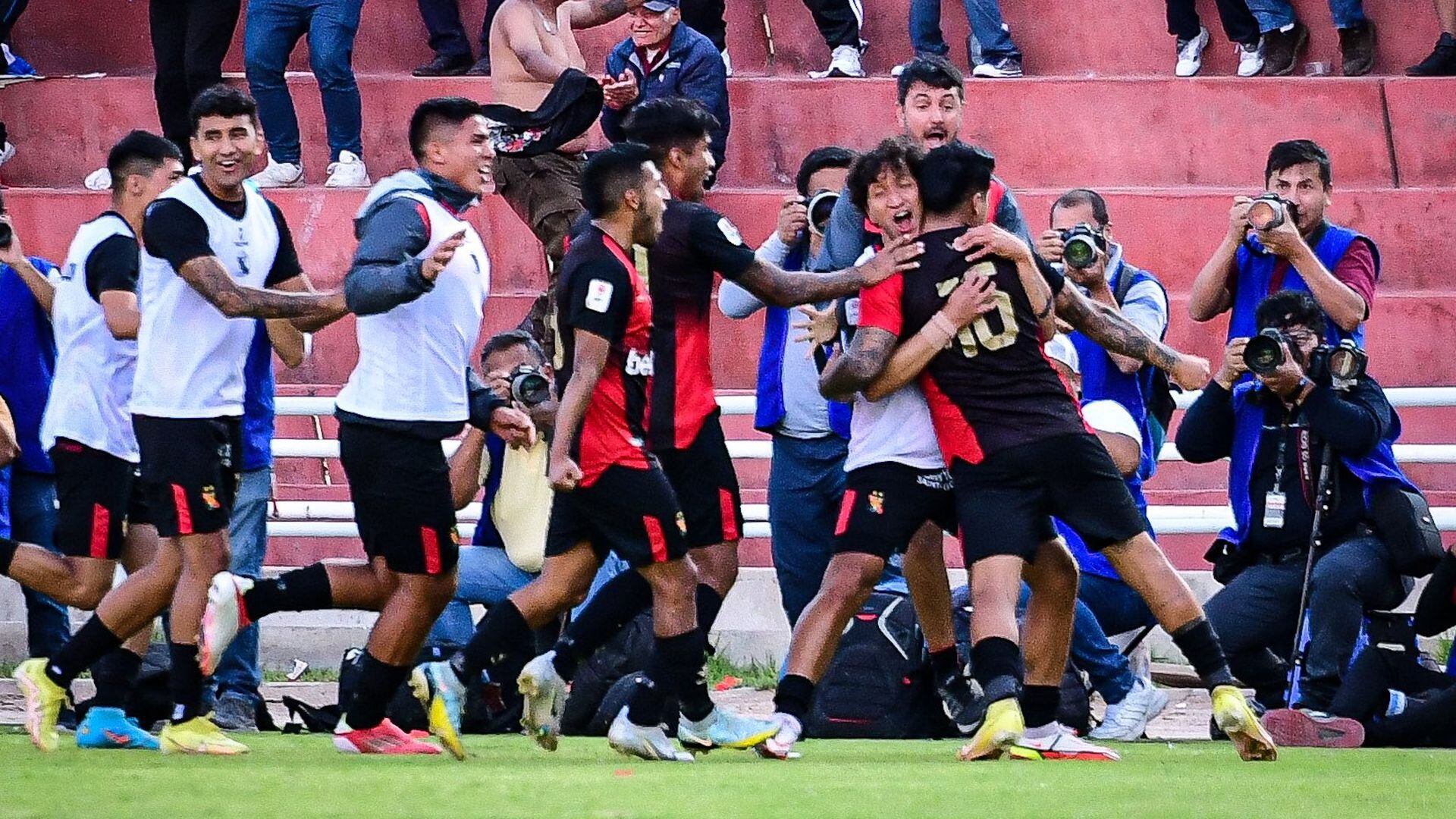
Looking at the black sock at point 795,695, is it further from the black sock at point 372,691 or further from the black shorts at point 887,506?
the black sock at point 372,691

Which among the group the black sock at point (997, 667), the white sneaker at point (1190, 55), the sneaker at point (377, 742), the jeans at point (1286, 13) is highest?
the jeans at point (1286, 13)

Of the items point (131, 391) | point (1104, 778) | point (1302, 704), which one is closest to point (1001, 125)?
point (1302, 704)

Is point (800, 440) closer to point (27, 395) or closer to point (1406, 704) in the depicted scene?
point (1406, 704)

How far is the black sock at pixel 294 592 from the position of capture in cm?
733

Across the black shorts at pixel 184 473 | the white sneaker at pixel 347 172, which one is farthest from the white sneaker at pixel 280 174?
the black shorts at pixel 184 473

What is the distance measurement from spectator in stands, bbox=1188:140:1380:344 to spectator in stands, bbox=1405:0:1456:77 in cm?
452

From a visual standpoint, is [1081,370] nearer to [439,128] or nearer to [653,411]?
[653,411]

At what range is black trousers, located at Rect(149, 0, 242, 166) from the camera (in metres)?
12.9

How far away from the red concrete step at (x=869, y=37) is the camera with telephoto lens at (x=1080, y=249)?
6103 mm

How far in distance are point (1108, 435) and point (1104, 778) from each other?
225 centimetres

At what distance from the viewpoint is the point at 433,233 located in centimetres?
709

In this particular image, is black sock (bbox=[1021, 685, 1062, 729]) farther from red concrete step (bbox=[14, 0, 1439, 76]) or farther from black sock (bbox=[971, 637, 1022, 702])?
red concrete step (bbox=[14, 0, 1439, 76])

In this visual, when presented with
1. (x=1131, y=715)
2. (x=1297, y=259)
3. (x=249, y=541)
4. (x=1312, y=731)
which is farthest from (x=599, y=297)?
(x=1297, y=259)

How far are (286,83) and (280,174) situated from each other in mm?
559
